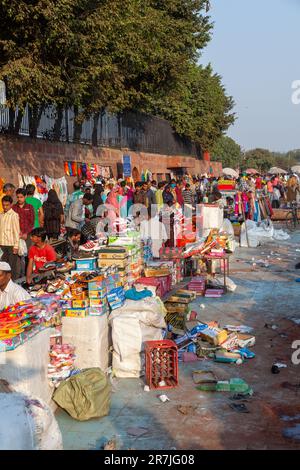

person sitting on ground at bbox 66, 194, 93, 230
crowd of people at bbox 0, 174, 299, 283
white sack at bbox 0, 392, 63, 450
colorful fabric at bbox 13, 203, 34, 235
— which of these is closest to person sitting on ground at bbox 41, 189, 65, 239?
crowd of people at bbox 0, 174, 299, 283

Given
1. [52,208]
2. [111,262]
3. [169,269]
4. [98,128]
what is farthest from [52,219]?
[98,128]

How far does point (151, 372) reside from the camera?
6.96 m

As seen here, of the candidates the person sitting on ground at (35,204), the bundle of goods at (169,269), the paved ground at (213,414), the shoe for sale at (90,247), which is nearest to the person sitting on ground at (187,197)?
the bundle of goods at (169,269)

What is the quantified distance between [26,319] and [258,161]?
3528 inches

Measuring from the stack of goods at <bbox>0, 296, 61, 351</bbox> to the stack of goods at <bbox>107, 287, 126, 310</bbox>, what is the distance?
0.74m

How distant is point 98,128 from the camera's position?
2416 cm

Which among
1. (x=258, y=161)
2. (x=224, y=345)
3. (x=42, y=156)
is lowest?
(x=224, y=345)

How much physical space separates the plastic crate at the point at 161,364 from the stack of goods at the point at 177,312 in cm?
193

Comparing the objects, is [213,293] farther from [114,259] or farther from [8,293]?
[8,293]

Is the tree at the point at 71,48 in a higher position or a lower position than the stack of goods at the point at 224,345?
higher

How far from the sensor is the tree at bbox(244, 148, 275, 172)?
298 ft

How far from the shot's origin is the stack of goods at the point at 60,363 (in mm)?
6430

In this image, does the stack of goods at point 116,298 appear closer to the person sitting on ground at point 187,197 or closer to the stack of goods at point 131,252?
the stack of goods at point 131,252
